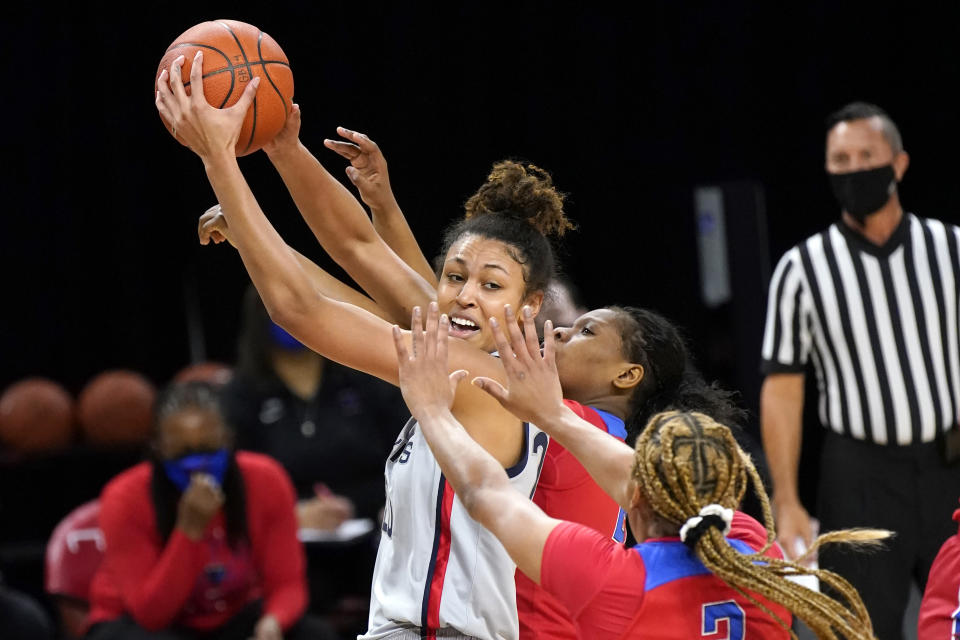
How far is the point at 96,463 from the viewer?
6.93 m

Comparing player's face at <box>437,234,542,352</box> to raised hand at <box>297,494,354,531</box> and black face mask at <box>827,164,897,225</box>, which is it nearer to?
black face mask at <box>827,164,897,225</box>

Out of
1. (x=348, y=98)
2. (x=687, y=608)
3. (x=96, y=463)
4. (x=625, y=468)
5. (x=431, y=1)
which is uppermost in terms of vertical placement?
(x=431, y=1)

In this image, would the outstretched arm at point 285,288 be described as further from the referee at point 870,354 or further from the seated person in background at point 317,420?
the seated person in background at point 317,420

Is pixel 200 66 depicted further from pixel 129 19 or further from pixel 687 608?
pixel 129 19

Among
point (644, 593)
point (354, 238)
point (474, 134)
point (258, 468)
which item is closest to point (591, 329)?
point (354, 238)

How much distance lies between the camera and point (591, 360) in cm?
329

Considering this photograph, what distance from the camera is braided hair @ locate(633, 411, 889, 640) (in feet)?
7.60

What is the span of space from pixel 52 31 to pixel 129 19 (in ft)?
1.44

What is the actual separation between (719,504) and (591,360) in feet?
3.05

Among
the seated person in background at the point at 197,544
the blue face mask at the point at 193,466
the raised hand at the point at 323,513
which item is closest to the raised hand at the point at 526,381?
the seated person in background at the point at 197,544

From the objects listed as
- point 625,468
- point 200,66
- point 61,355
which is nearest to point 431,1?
point 61,355

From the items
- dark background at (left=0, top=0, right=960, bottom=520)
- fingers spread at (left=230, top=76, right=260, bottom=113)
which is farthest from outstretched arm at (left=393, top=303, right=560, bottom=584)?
dark background at (left=0, top=0, right=960, bottom=520)

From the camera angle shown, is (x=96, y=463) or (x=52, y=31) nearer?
(x=96, y=463)

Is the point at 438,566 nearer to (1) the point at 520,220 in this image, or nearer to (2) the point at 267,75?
(1) the point at 520,220
